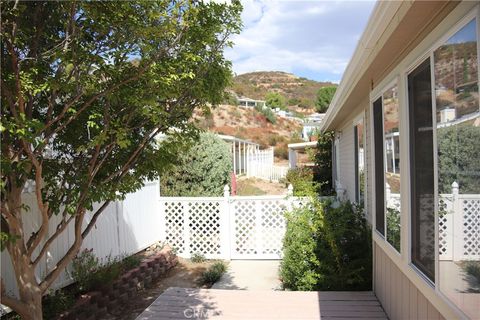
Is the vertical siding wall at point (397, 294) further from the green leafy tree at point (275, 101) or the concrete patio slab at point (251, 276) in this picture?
the green leafy tree at point (275, 101)

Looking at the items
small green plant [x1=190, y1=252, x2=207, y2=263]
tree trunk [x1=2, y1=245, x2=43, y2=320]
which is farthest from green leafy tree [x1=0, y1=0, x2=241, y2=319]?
small green plant [x1=190, y1=252, x2=207, y2=263]

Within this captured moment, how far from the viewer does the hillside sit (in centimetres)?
7581

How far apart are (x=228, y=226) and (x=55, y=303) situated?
421 centimetres

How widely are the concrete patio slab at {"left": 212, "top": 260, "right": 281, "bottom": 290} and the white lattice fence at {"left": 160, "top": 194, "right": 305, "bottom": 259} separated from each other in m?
0.33

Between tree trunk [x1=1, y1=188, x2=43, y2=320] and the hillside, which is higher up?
the hillside

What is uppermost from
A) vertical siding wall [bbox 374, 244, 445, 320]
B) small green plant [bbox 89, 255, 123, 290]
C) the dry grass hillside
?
the dry grass hillside

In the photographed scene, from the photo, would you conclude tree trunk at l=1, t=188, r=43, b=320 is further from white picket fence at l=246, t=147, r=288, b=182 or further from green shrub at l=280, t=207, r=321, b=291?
white picket fence at l=246, t=147, r=288, b=182

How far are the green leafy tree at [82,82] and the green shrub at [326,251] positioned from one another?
9.12 feet

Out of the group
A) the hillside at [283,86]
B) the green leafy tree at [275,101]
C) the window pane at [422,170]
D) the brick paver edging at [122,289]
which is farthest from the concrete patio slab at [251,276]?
the hillside at [283,86]

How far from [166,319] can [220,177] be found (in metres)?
6.66

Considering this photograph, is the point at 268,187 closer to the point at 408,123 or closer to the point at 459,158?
the point at 408,123

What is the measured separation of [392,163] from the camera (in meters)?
3.68

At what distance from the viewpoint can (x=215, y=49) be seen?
12.9 ft

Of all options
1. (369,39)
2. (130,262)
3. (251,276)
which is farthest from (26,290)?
(251,276)
